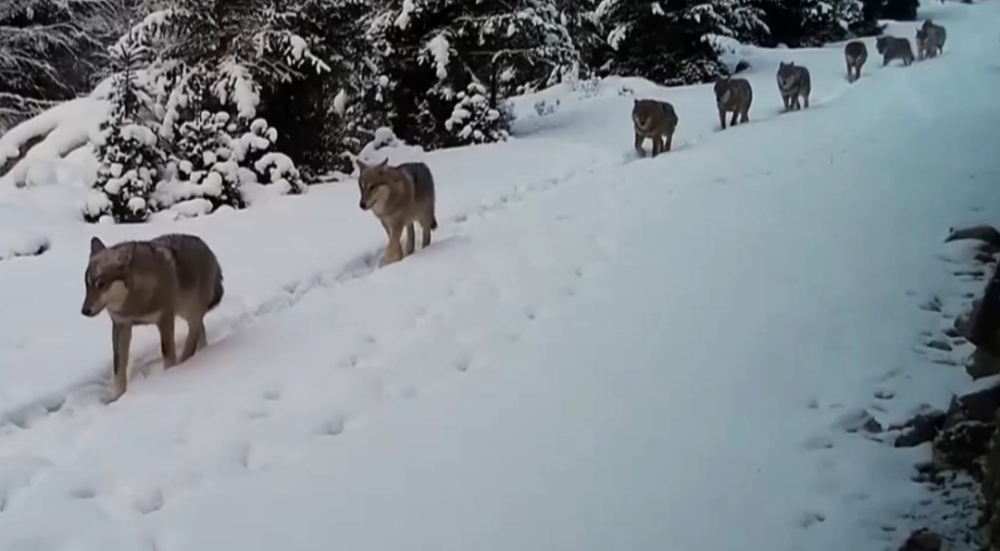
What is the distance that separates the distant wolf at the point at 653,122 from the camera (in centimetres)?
1434

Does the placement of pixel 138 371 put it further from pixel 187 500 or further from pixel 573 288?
pixel 573 288

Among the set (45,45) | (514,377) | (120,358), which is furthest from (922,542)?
(45,45)

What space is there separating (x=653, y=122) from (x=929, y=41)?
17.5m

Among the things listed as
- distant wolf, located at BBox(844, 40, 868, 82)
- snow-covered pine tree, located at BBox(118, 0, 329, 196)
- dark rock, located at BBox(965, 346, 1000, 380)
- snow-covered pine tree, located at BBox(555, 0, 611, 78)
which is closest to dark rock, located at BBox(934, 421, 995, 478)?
dark rock, located at BBox(965, 346, 1000, 380)

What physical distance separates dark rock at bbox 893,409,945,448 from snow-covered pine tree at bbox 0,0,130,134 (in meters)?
16.1

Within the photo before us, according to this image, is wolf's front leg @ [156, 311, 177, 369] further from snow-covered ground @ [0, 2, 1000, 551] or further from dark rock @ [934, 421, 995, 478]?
dark rock @ [934, 421, 995, 478]

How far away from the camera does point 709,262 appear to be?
822 centimetres

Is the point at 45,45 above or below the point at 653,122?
above

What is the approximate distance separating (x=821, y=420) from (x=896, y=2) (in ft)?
133

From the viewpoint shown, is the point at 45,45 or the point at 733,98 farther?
the point at 45,45

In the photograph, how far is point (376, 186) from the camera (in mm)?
9023

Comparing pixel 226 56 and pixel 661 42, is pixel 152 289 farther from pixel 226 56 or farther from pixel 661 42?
pixel 661 42

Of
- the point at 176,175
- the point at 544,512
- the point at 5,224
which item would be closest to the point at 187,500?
the point at 544,512

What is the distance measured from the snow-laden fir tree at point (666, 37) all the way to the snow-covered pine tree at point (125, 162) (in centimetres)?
1385
